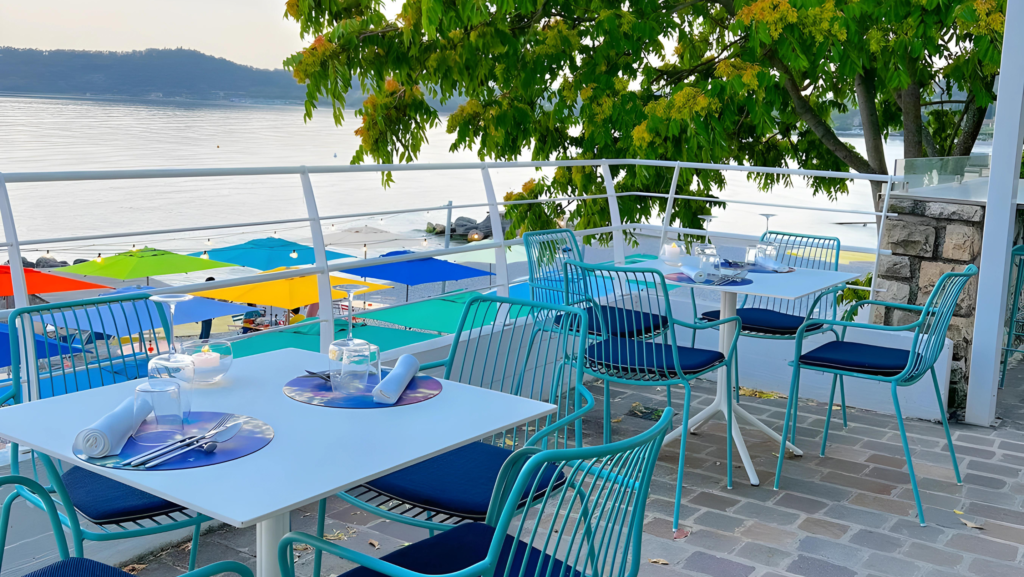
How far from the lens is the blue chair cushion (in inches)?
135

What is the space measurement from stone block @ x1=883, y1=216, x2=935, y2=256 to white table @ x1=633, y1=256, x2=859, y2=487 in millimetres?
1118

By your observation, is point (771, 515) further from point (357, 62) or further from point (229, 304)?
point (229, 304)

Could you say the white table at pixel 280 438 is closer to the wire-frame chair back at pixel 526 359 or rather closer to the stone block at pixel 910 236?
the wire-frame chair back at pixel 526 359

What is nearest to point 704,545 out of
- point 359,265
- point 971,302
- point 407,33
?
point 359,265

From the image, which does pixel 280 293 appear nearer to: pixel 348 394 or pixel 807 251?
pixel 807 251

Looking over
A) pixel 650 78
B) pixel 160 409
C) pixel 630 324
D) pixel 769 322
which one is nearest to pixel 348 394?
pixel 160 409

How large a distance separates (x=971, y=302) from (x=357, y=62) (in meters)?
5.35

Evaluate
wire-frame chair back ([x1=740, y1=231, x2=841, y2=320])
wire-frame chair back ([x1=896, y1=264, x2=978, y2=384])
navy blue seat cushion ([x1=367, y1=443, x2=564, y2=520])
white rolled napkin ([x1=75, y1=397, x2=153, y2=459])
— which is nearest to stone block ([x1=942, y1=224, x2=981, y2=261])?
wire-frame chair back ([x1=740, y1=231, x2=841, y2=320])

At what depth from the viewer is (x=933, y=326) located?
3.47m

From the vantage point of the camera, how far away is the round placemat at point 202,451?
157 centimetres

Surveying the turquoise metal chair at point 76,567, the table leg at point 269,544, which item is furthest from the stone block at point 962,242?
the turquoise metal chair at point 76,567

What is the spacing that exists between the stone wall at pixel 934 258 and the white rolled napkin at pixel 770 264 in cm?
126

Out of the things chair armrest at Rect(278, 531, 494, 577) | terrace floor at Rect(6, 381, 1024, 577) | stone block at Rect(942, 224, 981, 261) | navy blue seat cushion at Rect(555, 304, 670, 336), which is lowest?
terrace floor at Rect(6, 381, 1024, 577)

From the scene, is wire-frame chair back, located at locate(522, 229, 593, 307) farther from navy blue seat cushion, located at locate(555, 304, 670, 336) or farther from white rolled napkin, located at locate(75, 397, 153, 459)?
white rolled napkin, located at locate(75, 397, 153, 459)
